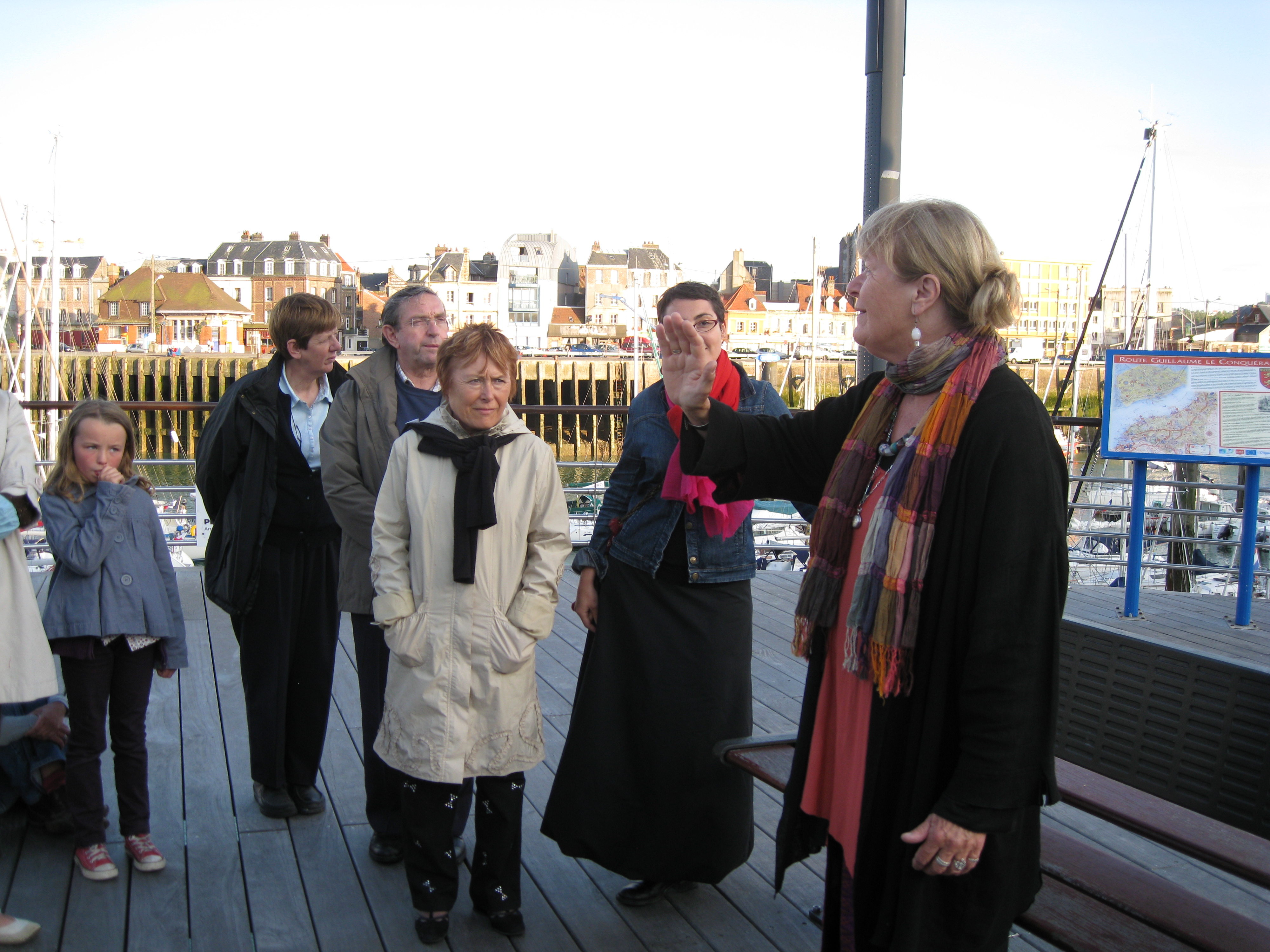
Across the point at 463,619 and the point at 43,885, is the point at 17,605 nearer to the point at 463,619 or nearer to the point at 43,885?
the point at 43,885

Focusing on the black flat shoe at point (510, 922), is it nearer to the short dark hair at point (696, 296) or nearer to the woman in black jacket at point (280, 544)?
the woman in black jacket at point (280, 544)

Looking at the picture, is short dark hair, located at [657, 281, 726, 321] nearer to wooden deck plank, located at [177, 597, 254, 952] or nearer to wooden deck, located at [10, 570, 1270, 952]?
wooden deck, located at [10, 570, 1270, 952]

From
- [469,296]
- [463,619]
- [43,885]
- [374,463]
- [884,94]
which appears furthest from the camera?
[469,296]

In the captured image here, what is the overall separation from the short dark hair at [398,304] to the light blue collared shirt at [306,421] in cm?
35

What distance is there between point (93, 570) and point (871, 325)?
210 centimetres

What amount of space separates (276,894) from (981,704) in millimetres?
1990

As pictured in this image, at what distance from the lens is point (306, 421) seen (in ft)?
10.3

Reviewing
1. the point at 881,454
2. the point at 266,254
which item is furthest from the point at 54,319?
the point at 266,254

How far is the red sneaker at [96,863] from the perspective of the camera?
8.41 ft

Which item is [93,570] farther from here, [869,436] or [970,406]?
[970,406]

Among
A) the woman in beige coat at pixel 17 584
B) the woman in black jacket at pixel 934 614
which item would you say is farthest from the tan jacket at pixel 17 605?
the woman in black jacket at pixel 934 614

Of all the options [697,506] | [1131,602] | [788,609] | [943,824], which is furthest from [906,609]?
[1131,602]

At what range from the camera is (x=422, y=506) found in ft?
7.72

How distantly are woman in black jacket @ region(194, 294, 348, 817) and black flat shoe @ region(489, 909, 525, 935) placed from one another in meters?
0.93
